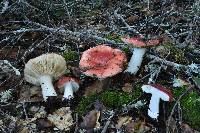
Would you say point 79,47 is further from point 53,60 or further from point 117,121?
point 117,121

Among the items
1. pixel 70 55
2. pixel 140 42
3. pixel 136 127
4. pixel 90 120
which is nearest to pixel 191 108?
pixel 136 127

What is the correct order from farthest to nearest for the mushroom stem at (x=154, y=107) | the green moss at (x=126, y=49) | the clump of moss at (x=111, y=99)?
the green moss at (x=126, y=49), the clump of moss at (x=111, y=99), the mushroom stem at (x=154, y=107)

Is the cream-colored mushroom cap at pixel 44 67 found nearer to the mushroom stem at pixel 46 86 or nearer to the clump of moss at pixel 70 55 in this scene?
the mushroom stem at pixel 46 86

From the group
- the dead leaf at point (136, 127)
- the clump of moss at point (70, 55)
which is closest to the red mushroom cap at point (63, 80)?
the clump of moss at point (70, 55)

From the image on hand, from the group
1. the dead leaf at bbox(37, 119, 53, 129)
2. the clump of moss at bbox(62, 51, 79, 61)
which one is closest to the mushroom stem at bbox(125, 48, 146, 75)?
the clump of moss at bbox(62, 51, 79, 61)

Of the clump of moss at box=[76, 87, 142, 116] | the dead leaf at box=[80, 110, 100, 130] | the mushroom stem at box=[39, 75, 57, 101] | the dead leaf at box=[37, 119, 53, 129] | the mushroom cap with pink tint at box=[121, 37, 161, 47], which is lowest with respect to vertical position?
the dead leaf at box=[37, 119, 53, 129]

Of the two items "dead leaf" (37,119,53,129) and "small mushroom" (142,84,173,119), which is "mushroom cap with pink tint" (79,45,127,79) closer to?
"small mushroom" (142,84,173,119)

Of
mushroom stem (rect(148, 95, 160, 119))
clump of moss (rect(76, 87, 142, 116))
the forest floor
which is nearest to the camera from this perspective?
mushroom stem (rect(148, 95, 160, 119))
